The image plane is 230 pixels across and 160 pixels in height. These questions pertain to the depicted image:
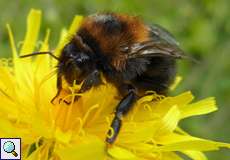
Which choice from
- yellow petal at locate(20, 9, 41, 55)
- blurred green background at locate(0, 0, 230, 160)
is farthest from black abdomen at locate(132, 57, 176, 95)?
blurred green background at locate(0, 0, 230, 160)

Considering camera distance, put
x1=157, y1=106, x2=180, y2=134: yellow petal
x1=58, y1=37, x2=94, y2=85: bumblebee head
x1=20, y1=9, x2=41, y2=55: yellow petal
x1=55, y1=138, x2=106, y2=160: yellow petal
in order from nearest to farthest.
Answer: x1=55, y1=138, x2=106, y2=160: yellow petal → x1=58, y1=37, x2=94, y2=85: bumblebee head → x1=157, y1=106, x2=180, y2=134: yellow petal → x1=20, y1=9, x2=41, y2=55: yellow petal

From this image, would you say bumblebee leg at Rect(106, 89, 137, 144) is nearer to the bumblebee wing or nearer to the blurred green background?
the bumblebee wing

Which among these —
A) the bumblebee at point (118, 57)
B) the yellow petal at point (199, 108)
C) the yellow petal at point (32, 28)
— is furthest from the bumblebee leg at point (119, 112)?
the yellow petal at point (32, 28)

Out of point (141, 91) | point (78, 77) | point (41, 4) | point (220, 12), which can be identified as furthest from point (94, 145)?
point (220, 12)

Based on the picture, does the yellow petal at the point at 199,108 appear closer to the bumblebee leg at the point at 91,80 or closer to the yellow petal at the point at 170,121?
the yellow petal at the point at 170,121

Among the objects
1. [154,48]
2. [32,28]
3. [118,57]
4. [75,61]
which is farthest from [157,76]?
[32,28]

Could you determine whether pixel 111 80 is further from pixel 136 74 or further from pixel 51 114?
pixel 51 114

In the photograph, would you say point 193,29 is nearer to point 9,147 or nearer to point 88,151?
point 9,147
